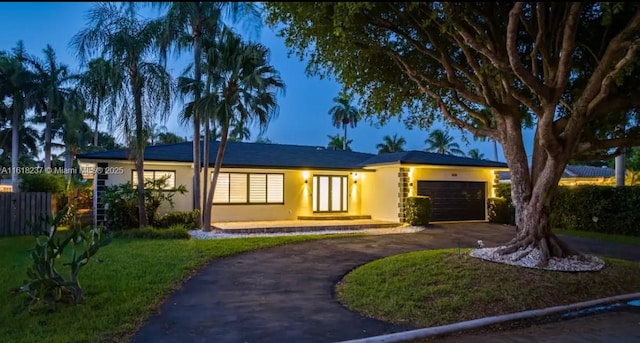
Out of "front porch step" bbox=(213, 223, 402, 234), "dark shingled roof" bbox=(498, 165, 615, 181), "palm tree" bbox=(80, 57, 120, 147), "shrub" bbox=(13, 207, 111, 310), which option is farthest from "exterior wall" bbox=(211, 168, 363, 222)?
"dark shingled roof" bbox=(498, 165, 615, 181)

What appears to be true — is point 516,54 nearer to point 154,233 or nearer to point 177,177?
point 154,233

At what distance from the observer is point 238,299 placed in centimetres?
649

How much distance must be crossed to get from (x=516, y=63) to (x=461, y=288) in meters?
3.56

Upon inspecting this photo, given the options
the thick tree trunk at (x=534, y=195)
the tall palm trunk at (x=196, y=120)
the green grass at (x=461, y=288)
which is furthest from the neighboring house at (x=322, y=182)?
the green grass at (x=461, y=288)

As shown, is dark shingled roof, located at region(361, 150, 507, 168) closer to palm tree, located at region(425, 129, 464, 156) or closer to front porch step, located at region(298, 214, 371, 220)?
front porch step, located at region(298, 214, 371, 220)

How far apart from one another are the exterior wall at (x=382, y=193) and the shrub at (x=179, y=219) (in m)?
7.80

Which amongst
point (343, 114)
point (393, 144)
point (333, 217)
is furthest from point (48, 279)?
point (393, 144)

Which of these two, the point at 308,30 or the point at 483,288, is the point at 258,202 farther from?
the point at 483,288

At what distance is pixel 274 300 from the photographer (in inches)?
255

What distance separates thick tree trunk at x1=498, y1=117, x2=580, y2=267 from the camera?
8.10 metres

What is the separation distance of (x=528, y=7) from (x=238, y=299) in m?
7.73

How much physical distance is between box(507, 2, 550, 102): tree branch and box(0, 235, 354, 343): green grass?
6.35m

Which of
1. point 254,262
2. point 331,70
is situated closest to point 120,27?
point 331,70

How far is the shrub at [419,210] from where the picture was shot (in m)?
17.3
